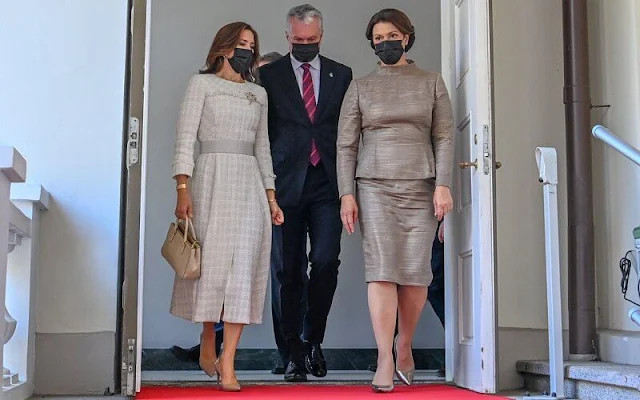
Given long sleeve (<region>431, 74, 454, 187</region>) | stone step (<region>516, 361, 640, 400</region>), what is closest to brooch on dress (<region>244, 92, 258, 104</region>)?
long sleeve (<region>431, 74, 454, 187</region>)

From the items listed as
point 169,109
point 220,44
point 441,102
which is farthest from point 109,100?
point 169,109

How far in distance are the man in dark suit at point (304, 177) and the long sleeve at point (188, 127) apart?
51 cm

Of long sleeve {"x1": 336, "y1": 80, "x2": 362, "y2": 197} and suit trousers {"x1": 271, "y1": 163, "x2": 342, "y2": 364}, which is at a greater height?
long sleeve {"x1": 336, "y1": 80, "x2": 362, "y2": 197}

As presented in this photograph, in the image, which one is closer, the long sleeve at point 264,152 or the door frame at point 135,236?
the door frame at point 135,236

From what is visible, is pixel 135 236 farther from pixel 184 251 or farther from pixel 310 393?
pixel 310 393

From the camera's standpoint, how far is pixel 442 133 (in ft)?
13.7

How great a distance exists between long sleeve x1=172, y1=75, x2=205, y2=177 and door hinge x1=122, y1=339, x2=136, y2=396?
749 mm

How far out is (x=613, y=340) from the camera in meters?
4.18

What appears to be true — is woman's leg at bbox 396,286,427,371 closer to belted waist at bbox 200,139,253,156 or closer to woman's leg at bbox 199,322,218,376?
woman's leg at bbox 199,322,218,376

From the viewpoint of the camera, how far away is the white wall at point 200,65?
6277 millimetres

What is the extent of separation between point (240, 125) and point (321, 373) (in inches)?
50.1

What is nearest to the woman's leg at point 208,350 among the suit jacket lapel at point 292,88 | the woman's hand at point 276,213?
the woman's hand at point 276,213

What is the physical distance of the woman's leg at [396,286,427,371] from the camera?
162 inches

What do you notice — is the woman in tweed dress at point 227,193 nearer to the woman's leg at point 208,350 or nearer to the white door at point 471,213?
the woman's leg at point 208,350
